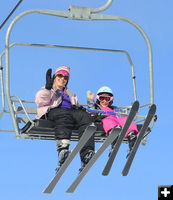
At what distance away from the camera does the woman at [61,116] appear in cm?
1126

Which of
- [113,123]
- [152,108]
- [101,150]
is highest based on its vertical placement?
[152,108]

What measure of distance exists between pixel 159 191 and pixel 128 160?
2.13m

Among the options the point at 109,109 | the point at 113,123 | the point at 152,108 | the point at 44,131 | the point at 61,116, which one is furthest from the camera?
the point at 109,109

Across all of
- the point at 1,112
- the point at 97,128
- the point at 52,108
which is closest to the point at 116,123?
the point at 97,128

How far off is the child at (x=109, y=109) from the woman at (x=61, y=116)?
13.9 inches

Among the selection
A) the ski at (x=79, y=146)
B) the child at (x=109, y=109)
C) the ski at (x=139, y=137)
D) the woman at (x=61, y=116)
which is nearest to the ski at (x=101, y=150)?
the woman at (x=61, y=116)

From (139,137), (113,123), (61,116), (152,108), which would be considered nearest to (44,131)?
(61,116)

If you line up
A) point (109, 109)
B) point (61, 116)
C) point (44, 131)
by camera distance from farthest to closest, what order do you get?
1. point (109, 109)
2. point (44, 131)
3. point (61, 116)

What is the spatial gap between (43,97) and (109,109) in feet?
4.89

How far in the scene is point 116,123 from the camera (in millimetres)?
11508

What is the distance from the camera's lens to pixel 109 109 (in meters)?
12.3

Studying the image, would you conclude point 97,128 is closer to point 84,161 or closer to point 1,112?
point 84,161

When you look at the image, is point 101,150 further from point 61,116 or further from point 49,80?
point 49,80

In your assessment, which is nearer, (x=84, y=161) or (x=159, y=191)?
(x=84, y=161)
